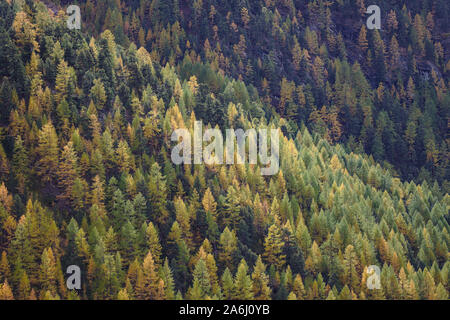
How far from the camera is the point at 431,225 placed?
195250 mm

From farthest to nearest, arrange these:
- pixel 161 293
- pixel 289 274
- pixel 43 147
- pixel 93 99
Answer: pixel 93 99 < pixel 43 147 < pixel 289 274 < pixel 161 293

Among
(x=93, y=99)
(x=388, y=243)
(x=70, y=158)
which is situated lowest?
(x=388, y=243)

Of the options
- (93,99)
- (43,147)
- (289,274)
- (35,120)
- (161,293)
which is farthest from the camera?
(93,99)

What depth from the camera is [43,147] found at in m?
167

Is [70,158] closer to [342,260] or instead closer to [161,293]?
[161,293]

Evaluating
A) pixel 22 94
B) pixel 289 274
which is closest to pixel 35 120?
pixel 22 94

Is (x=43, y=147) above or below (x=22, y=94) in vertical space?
below

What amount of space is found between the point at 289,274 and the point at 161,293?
29400 mm

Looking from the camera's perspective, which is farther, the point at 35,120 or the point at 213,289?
the point at 35,120
